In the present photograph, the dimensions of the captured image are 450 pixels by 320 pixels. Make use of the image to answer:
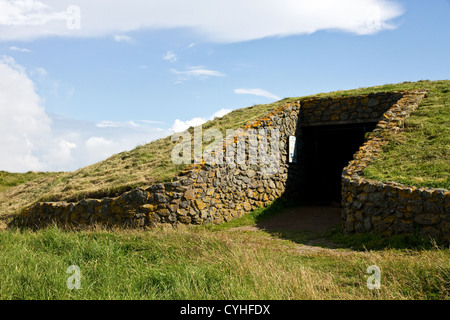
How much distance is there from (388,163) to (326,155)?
6819 millimetres

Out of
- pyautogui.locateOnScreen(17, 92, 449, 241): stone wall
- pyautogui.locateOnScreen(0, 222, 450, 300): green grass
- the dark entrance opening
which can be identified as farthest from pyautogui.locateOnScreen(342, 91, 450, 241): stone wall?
the dark entrance opening

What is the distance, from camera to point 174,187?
11.4m

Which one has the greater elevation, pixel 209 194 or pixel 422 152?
pixel 422 152

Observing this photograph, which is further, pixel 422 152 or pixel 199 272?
pixel 422 152

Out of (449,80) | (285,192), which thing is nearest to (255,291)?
(285,192)

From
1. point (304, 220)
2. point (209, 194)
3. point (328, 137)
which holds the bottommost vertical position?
point (304, 220)

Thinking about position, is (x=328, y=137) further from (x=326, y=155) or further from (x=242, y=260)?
(x=242, y=260)

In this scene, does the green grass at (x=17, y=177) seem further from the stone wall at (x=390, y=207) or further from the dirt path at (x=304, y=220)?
the stone wall at (x=390, y=207)

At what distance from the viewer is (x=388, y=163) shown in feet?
36.6

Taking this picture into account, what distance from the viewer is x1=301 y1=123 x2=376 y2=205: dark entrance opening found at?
16.8 m

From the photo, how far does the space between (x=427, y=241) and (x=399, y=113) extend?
256 inches

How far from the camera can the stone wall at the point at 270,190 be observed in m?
9.41

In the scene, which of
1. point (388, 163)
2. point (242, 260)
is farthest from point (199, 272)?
point (388, 163)
